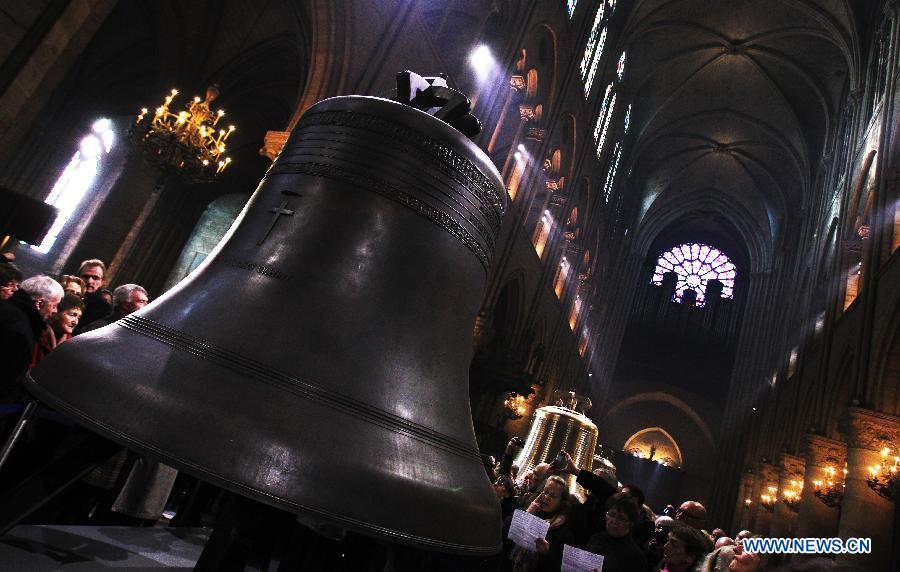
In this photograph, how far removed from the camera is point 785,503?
13.5 m

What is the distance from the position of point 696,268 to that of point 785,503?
61.8 feet

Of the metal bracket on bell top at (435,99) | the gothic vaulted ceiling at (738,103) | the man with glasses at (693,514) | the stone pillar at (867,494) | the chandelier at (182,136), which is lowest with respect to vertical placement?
the man with glasses at (693,514)

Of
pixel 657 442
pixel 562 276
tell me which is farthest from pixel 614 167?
pixel 657 442

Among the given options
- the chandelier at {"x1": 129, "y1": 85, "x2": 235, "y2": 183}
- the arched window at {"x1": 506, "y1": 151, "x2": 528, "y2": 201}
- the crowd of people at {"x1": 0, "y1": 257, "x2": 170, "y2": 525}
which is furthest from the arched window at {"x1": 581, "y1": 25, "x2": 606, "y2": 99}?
the crowd of people at {"x1": 0, "y1": 257, "x2": 170, "y2": 525}

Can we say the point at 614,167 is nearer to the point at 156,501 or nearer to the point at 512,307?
the point at 512,307

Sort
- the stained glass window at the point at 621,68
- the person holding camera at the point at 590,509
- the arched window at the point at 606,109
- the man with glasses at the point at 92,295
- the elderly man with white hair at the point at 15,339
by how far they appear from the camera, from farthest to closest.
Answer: the stained glass window at the point at 621,68 → the arched window at the point at 606,109 → the man with glasses at the point at 92,295 → the person holding camera at the point at 590,509 → the elderly man with white hair at the point at 15,339

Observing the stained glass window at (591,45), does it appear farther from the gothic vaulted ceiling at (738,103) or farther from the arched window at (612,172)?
the arched window at (612,172)

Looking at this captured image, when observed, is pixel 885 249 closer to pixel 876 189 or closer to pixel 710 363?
pixel 876 189

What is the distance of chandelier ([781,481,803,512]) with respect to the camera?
12703mm

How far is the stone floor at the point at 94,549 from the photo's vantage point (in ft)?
3.95

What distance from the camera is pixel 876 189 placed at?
10859 millimetres

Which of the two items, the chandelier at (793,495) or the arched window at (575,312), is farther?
the arched window at (575,312)

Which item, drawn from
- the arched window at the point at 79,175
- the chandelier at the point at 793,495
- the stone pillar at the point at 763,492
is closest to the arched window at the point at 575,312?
the stone pillar at the point at 763,492

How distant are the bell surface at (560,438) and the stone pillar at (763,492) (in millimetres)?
12757
